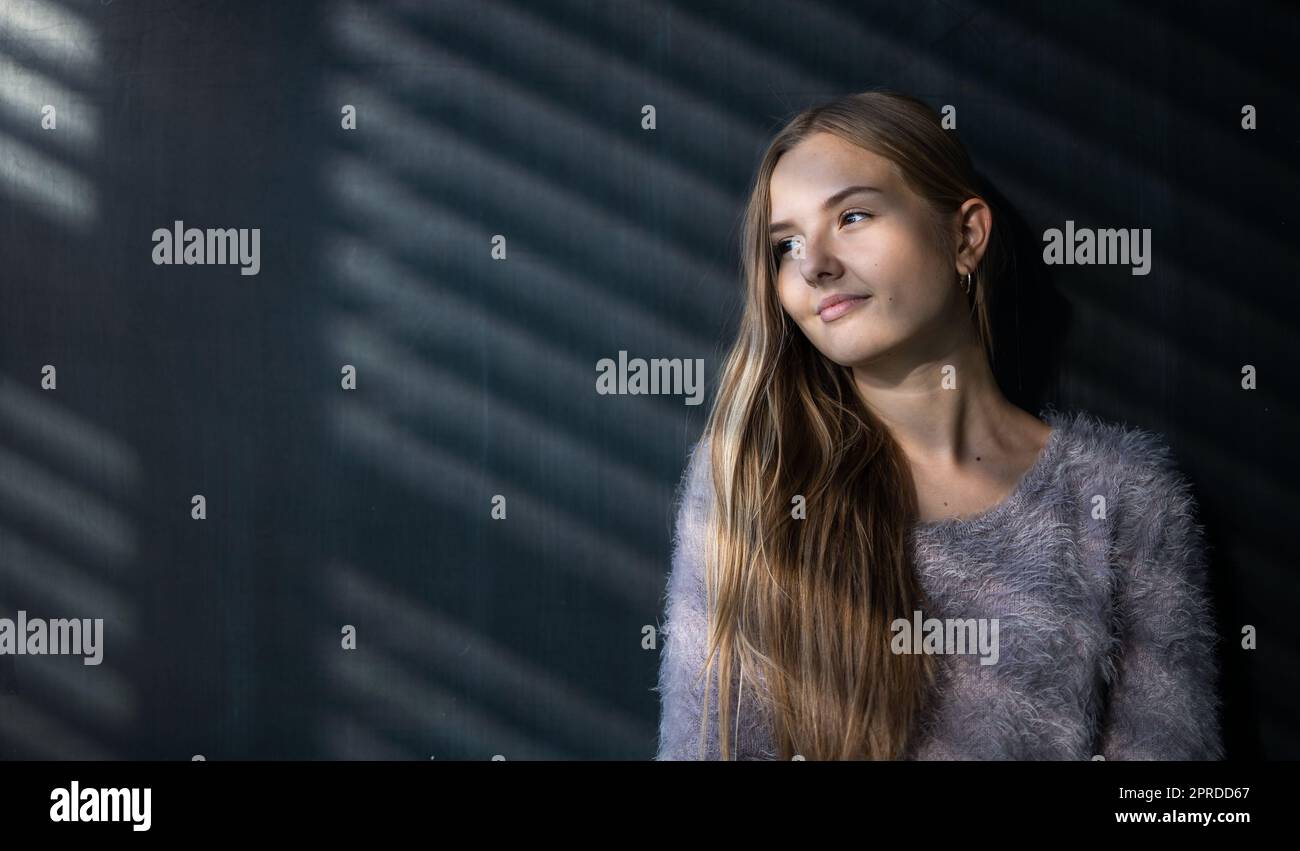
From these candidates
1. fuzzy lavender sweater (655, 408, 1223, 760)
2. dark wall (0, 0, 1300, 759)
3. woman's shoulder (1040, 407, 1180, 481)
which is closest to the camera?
fuzzy lavender sweater (655, 408, 1223, 760)

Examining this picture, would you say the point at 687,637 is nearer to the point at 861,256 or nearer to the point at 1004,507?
the point at 1004,507

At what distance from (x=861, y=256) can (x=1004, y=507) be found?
0.46m

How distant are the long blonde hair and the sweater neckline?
0.13 ft

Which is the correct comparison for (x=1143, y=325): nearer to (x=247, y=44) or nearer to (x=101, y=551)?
(x=247, y=44)

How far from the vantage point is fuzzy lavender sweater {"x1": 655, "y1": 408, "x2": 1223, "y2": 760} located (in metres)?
1.40

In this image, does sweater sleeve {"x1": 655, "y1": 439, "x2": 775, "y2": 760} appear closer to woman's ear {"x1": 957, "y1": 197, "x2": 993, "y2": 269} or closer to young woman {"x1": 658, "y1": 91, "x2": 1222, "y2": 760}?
young woman {"x1": 658, "y1": 91, "x2": 1222, "y2": 760}

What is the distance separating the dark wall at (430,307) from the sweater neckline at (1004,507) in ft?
0.63

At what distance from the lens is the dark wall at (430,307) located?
5.40 feet

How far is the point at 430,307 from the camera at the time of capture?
165 cm

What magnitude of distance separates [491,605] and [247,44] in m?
1.10

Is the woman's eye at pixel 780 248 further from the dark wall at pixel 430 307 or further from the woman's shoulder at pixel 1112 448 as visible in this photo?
the woman's shoulder at pixel 1112 448

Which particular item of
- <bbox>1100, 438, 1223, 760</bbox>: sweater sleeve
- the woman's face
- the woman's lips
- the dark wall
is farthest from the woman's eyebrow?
<bbox>1100, 438, 1223, 760</bbox>: sweater sleeve

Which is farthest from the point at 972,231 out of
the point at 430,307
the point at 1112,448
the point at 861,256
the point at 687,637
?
the point at 430,307

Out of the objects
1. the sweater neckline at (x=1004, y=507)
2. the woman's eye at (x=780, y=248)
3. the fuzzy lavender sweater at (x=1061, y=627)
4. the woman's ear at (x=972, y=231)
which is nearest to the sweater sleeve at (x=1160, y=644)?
the fuzzy lavender sweater at (x=1061, y=627)
